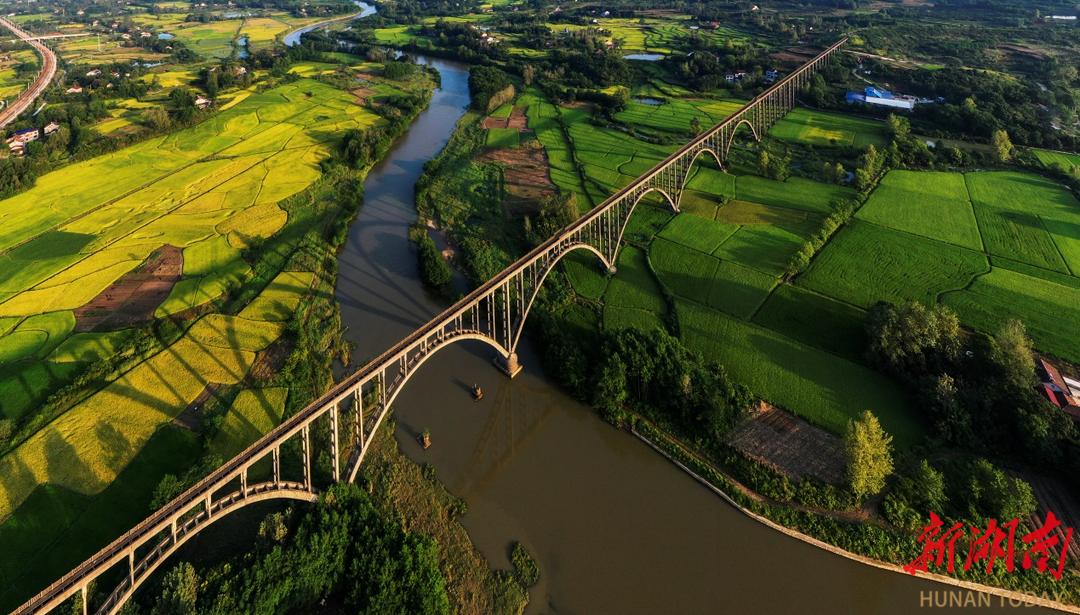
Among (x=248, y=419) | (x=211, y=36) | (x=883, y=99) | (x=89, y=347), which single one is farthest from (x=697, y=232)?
(x=211, y=36)

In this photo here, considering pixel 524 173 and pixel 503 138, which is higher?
pixel 503 138

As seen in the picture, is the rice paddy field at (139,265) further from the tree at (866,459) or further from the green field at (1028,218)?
the green field at (1028,218)

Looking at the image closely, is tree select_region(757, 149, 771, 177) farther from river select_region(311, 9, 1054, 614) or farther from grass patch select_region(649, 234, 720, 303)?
river select_region(311, 9, 1054, 614)

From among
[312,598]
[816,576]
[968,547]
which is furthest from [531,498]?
[968,547]

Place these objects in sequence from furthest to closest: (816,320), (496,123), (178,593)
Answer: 1. (496,123)
2. (816,320)
3. (178,593)

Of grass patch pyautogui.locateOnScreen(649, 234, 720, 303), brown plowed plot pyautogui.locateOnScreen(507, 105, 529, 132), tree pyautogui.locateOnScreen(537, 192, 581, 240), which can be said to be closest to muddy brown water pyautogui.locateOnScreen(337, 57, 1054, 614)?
grass patch pyautogui.locateOnScreen(649, 234, 720, 303)

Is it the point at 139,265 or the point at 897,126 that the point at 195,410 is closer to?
the point at 139,265
